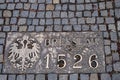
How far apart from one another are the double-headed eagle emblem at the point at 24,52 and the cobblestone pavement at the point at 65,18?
0.17 meters

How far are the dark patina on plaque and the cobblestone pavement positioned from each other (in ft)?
0.34

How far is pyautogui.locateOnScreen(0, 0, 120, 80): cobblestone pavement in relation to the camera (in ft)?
16.9

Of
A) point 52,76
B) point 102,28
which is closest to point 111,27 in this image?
point 102,28

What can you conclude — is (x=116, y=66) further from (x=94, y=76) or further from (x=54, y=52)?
(x=54, y=52)

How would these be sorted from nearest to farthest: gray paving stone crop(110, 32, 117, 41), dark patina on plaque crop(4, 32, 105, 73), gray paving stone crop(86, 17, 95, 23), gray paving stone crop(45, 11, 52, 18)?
1. dark patina on plaque crop(4, 32, 105, 73)
2. gray paving stone crop(110, 32, 117, 41)
3. gray paving stone crop(86, 17, 95, 23)
4. gray paving stone crop(45, 11, 52, 18)

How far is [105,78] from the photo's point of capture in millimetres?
4738

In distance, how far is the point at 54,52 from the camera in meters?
5.04

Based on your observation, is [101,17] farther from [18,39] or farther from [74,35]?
[18,39]

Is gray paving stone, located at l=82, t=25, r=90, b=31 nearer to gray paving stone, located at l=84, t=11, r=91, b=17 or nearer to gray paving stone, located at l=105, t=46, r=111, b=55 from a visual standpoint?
gray paving stone, located at l=84, t=11, r=91, b=17

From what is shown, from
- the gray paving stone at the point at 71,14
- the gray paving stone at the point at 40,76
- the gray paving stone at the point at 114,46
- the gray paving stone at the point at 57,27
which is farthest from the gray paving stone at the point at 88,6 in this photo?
the gray paving stone at the point at 40,76

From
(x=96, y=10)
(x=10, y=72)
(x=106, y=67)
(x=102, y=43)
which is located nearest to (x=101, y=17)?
(x=96, y=10)

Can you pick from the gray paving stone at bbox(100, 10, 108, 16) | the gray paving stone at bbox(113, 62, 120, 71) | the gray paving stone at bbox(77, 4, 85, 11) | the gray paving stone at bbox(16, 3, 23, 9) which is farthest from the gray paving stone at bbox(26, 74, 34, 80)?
the gray paving stone at bbox(100, 10, 108, 16)

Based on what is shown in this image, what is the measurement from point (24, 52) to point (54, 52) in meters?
0.49

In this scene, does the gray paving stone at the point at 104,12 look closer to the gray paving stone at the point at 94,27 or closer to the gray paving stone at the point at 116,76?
the gray paving stone at the point at 94,27
